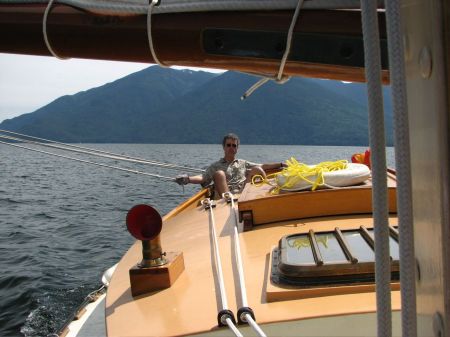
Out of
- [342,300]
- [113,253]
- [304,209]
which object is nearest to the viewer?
[342,300]

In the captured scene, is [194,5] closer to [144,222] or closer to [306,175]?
[144,222]

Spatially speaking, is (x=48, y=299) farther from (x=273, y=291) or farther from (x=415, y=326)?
(x=415, y=326)

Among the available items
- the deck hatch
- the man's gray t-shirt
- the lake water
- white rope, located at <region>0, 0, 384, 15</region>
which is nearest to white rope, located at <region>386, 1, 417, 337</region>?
white rope, located at <region>0, 0, 384, 15</region>

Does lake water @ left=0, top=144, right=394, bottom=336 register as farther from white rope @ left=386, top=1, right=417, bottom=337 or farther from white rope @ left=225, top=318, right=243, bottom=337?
white rope @ left=386, top=1, right=417, bottom=337

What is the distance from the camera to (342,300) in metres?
1.74

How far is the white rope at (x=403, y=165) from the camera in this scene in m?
0.65

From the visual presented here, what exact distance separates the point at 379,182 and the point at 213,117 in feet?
503

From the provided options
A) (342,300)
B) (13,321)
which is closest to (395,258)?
(342,300)

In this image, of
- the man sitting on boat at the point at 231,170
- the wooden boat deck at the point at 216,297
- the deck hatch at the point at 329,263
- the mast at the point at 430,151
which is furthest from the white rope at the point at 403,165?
the man sitting on boat at the point at 231,170

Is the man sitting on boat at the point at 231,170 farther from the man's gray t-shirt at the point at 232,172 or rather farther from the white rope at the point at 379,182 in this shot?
the white rope at the point at 379,182

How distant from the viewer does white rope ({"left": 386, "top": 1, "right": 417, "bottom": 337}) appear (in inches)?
25.6

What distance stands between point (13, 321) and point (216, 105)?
6177 inches

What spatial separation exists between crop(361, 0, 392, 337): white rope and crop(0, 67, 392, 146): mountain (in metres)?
125

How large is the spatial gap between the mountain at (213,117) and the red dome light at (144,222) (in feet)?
406
